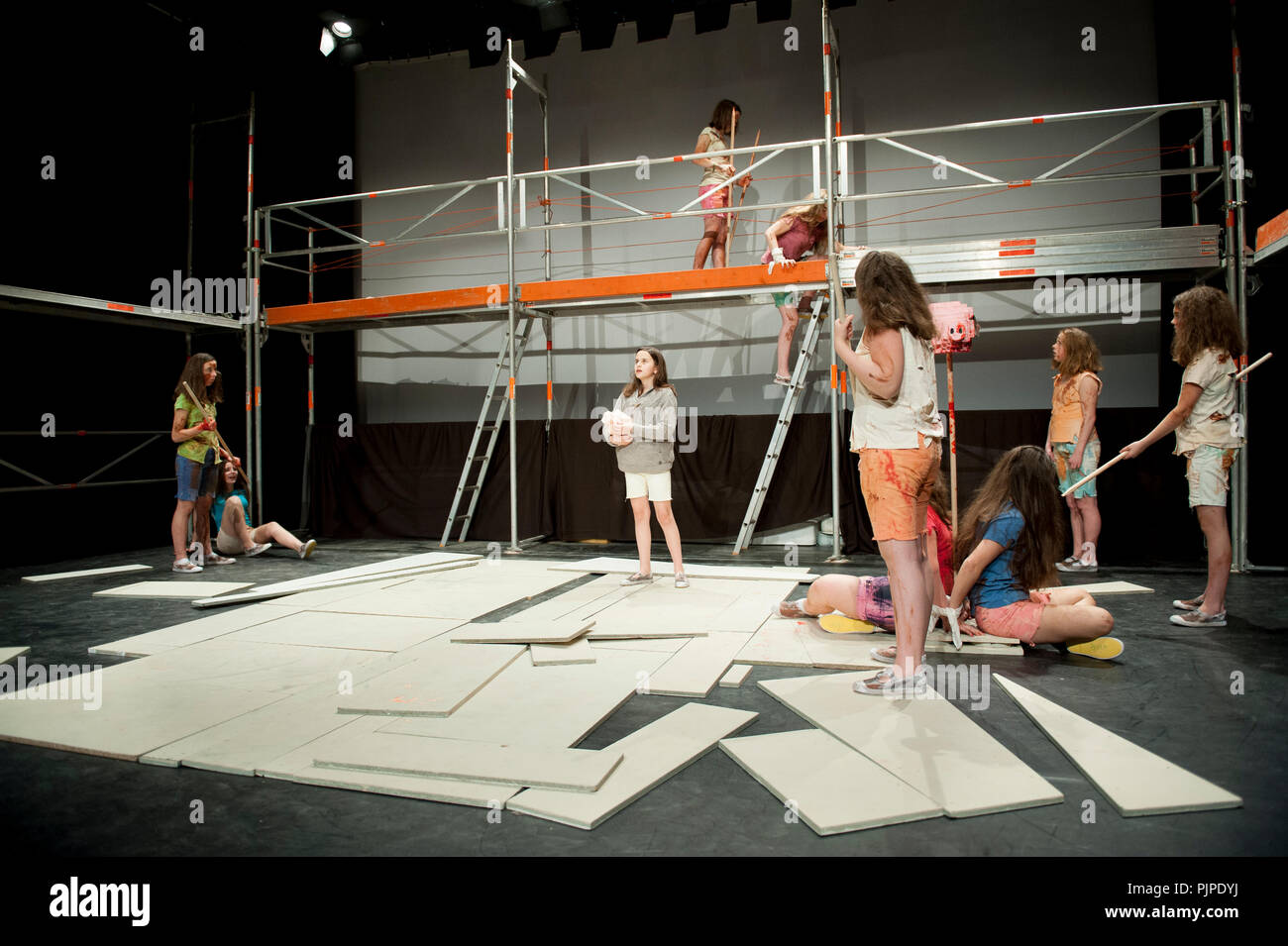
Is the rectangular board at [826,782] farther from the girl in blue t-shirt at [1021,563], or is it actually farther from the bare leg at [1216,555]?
the bare leg at [1216,555]

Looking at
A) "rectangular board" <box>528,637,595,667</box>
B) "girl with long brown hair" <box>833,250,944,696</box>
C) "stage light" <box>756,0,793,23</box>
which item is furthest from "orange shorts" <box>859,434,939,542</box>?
"stage light" <box>756,0,793,23</box>

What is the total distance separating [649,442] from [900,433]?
232 centimetres

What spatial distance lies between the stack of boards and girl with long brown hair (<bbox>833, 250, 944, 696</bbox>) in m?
0.29

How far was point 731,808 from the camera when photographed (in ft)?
6.18

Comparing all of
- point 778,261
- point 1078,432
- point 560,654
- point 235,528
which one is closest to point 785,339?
point 778,261

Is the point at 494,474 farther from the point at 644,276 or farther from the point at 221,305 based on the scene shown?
the point at 221,305

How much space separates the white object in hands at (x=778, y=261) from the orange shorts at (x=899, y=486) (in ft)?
12.2

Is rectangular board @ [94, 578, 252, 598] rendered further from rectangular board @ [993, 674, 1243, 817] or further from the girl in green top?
rectangular board @ [993, 674, 1243, 817]

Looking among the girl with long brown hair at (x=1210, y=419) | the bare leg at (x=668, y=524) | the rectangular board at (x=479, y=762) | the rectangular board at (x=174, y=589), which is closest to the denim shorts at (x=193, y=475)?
the rectangular board at (x=174, y=589)

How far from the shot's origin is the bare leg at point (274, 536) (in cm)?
653

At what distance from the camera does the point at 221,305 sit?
25.4ft
